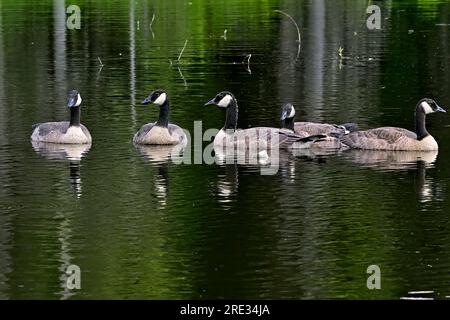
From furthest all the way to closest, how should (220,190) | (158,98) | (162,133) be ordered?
(158,98)
(162,133)
(220,190)

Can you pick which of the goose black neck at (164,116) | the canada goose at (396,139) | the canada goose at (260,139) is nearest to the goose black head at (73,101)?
the goose black neck at (164,116)

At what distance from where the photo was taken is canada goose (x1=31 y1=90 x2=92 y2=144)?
82.4ft

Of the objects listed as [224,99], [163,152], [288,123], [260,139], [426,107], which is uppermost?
[224,99]

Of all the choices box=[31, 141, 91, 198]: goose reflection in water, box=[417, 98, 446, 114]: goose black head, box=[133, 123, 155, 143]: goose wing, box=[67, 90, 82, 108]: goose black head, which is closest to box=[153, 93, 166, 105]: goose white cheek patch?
box=[133, 123, 155, 143]: goose wing

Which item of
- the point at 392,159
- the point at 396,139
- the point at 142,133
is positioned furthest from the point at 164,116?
the point at 392,159

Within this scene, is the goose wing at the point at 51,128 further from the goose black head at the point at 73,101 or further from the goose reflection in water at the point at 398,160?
the goose reflection in water at the point at 398,160

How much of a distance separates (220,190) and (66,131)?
536cm

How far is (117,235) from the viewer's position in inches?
700

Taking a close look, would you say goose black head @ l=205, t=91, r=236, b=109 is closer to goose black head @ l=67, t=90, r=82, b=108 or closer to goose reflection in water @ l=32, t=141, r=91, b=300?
goose black head @ l=67, t=90, r=82, b=108

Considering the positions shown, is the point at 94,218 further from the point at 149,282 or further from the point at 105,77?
the point at 105,77

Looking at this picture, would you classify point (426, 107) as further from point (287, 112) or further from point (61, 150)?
point (61, 150)

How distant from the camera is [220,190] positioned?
20844 mm

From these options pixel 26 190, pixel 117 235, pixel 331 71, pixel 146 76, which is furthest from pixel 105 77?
pixel 117 235

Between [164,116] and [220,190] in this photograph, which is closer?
[220,190]
